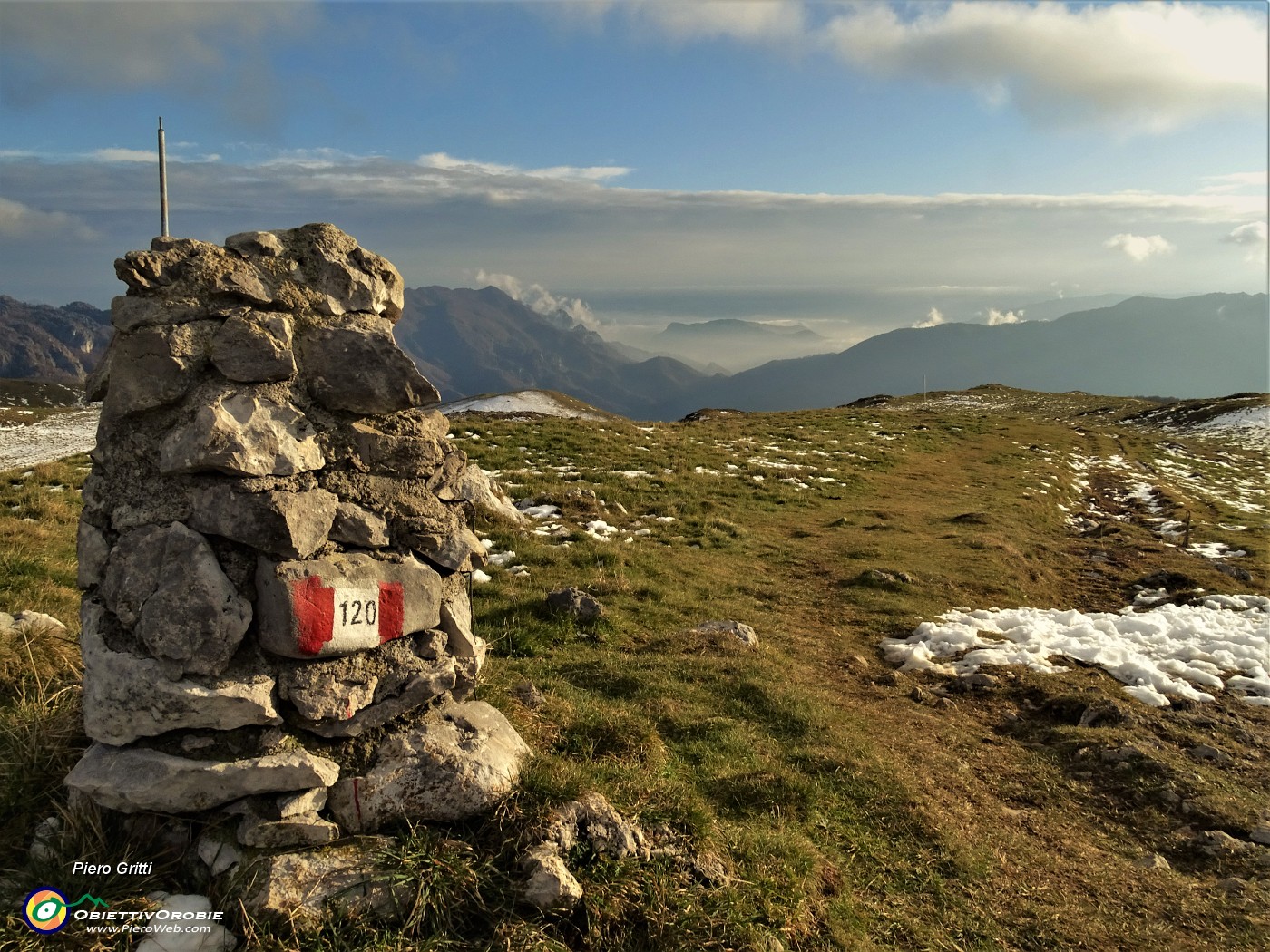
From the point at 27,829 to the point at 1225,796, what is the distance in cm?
1080

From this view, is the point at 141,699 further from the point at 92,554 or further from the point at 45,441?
the point at 45,441

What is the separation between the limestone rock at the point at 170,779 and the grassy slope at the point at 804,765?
34cm

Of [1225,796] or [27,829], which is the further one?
[1225,796]

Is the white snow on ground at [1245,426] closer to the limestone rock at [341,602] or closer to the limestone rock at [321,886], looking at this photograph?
the limestone rock at [341,602]

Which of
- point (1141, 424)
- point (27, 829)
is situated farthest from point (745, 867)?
point (1141, 424)

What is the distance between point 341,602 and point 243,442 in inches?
50.9

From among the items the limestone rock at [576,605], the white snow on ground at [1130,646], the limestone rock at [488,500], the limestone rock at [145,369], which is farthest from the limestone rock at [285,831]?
the limestone rock at [488,500]

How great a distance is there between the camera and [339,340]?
5.50 metres

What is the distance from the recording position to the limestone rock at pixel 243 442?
15.8 feet

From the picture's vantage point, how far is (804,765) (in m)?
7.62

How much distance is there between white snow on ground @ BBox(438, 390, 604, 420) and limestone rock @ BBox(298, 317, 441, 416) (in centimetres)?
4026

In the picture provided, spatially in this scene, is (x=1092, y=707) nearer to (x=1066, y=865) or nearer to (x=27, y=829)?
(x=1066, y=865)

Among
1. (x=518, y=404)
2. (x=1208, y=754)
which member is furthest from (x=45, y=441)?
(x=1208, y=754)

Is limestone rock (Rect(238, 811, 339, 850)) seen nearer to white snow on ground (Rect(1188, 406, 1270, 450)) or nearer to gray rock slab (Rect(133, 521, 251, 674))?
gray rock slab (Rect(133, 521, 251, 674))
